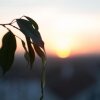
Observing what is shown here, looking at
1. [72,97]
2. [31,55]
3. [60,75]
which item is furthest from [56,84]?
[31,55]

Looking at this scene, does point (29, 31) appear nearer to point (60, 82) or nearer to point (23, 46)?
point (23, 46)

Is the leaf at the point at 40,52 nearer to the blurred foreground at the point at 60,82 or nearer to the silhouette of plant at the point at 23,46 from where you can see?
the silhouette of plant at the point at 23,46

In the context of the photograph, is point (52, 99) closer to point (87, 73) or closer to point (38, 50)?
point (87, 73)

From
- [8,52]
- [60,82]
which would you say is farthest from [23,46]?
[60,82]

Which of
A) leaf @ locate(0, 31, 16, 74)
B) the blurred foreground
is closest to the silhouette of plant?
leaf @ locate(0, 31, 16, 74)

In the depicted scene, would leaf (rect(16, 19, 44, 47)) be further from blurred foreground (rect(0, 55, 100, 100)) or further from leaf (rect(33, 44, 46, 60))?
blurred foreground (rect(0, 55, 100, 100))

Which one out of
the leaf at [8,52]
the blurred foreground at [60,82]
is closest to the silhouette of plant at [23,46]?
the leaf at [8,52]

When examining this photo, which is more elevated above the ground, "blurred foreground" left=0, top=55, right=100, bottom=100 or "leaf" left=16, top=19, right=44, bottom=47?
"leaf" left=16, top=19, right=44, bottom=47
